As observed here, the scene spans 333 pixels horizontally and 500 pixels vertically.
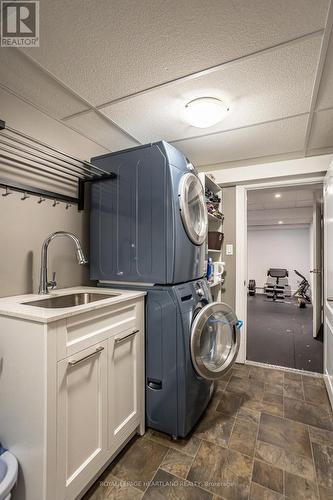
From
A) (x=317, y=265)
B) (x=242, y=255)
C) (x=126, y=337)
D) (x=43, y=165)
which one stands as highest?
(x=43, y=165)

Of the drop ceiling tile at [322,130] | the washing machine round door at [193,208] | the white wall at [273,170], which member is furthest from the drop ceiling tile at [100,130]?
the drop ceiling tile at [322,130]

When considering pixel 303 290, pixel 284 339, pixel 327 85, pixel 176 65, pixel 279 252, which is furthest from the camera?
pixel 279 252

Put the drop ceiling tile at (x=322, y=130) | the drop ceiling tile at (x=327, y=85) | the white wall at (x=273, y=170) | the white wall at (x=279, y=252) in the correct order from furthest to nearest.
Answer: the white wall at (x=279, y=252) < the white wall at (x=273, y=170) < the drop ceiling tile at (x=322, y=130) < the drop ceiling tile at (x=327, y=85)

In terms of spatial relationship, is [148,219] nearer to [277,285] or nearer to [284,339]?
[284,339]

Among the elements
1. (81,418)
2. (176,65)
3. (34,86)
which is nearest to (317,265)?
(176,65)

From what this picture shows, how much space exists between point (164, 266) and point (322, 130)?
1762 millimetres

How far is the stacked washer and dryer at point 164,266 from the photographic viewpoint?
1.58 metres

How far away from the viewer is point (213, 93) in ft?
5.07

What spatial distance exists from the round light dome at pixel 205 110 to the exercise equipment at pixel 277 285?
6115 mm

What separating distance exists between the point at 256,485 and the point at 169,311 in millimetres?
1008

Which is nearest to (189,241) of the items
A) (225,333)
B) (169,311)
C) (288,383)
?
(169,311)

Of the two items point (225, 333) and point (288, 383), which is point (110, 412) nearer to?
point (225, 333)

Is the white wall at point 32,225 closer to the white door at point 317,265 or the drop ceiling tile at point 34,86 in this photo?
the drop ceiling tile at point 34,86

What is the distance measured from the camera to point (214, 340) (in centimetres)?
199
